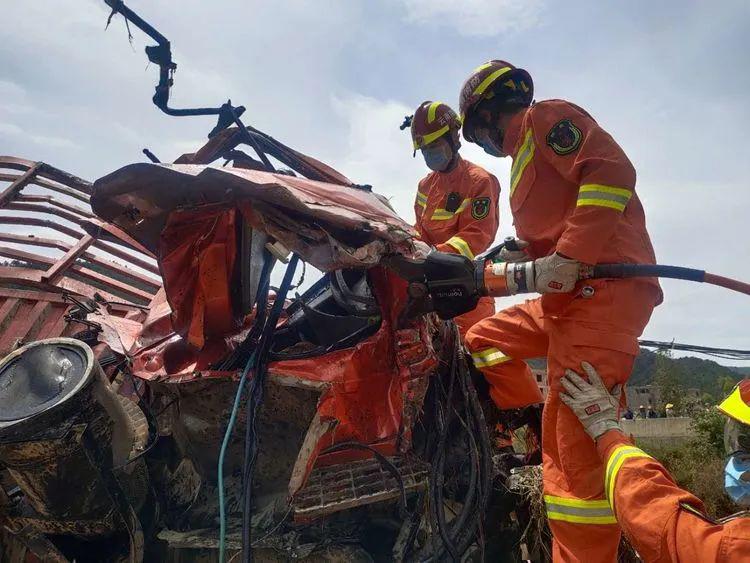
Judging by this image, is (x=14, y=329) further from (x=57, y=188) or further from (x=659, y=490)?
(x=659, y=490)

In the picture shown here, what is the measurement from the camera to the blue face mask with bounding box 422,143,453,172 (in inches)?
166

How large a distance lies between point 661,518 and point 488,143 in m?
2.02

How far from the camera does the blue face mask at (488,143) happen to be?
9.56 ft

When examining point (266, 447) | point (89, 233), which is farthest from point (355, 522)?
point (89, 233)

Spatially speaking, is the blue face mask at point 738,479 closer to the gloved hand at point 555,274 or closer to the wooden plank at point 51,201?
the gloved hand at point 555,274

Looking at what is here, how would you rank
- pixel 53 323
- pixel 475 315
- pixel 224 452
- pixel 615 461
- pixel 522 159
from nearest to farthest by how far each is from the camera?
pixel 615 461, pixel 224 452, pixel 522 159, pixel 53 323, pixel 475 315

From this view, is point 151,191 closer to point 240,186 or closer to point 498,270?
point 240,186

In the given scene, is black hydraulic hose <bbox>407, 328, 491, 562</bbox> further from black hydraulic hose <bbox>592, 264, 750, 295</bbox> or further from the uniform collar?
the uniform collar

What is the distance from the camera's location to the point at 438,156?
4.23m

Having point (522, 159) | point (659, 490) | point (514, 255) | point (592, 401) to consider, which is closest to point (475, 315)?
point (514, 255)

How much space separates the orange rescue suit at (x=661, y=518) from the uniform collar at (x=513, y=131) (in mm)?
1550

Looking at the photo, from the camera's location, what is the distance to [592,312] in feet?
7.54

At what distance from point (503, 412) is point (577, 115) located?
1.62 metres

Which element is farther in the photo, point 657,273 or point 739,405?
point 657,273
